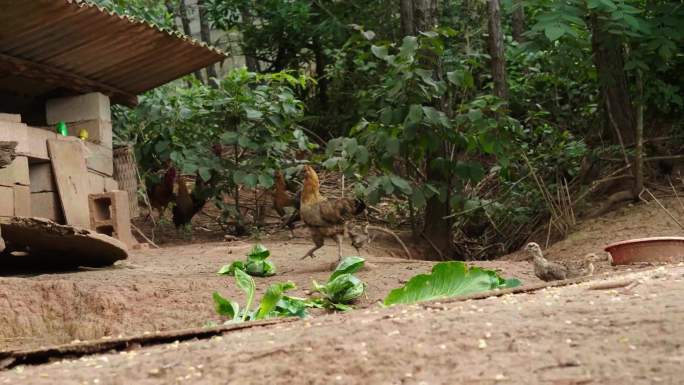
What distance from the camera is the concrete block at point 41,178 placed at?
9.55 metres

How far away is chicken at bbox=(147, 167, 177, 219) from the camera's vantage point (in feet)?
40.2

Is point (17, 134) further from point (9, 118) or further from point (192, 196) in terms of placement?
point (192, 196)

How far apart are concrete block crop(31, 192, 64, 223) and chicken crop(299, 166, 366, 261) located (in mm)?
2936

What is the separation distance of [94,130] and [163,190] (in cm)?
174

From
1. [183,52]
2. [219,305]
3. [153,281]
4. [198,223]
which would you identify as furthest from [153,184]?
[219,305]

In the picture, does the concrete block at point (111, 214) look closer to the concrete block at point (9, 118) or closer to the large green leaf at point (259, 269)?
the concrete block at point (9, 118)

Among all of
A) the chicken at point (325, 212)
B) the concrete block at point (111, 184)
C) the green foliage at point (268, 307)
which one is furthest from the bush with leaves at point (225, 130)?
the green foliage at point (268, 307)

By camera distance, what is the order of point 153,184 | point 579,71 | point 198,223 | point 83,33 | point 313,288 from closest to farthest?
point 313,288 < point 83,33 < point 579,71 < point 153,184 < point 198,223

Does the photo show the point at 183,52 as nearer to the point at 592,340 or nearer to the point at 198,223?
the point at 198,223

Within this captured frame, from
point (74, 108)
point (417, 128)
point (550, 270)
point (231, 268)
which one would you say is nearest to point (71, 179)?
point (74, 108)

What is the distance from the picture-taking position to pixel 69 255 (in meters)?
8.03

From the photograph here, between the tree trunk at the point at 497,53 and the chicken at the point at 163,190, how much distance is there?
4.35m

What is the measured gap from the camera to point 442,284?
529cm

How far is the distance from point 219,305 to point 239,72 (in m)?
6.73
